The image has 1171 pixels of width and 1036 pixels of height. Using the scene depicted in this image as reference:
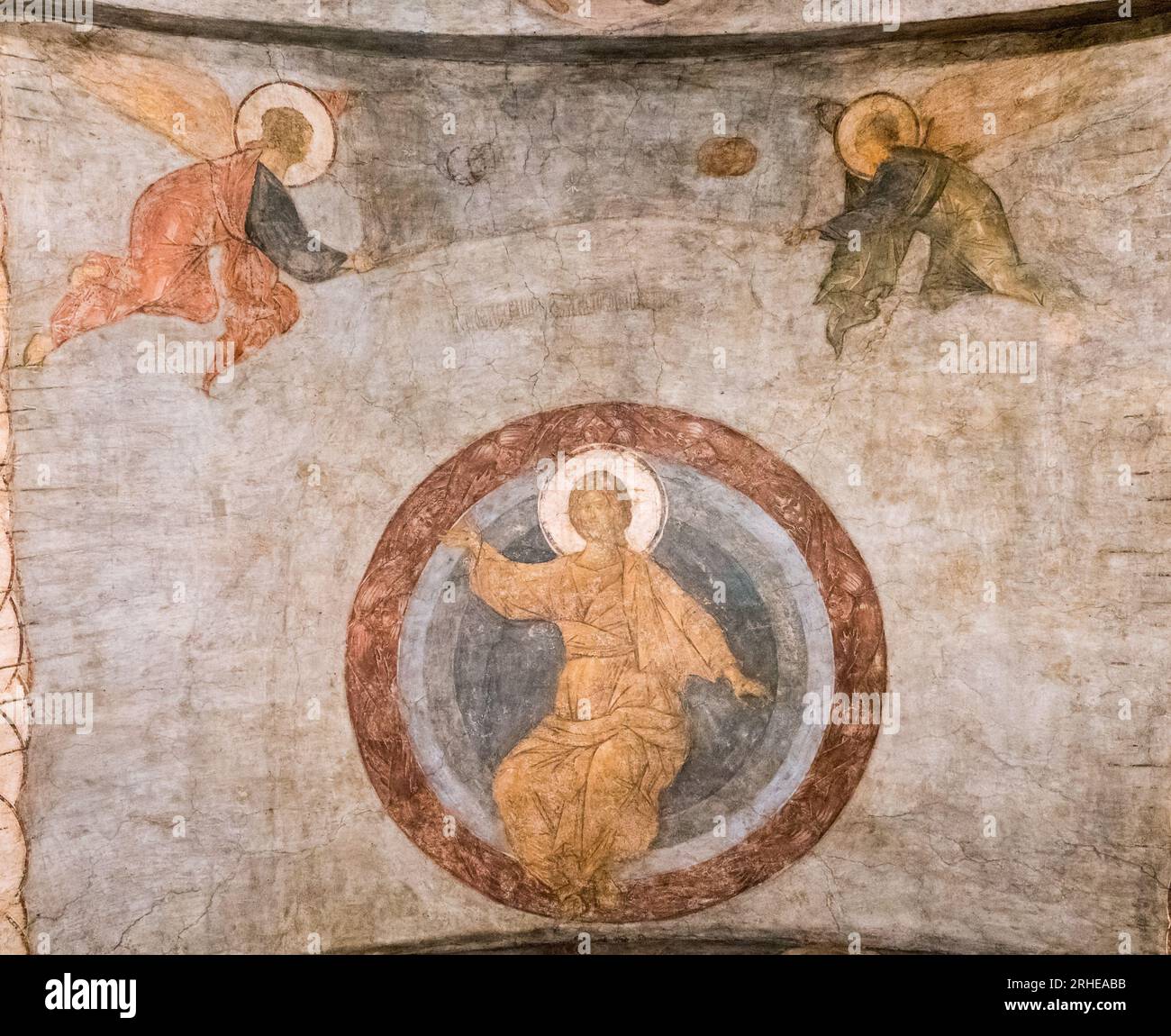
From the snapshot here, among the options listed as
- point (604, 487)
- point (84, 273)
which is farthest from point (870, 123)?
point (84, 273)

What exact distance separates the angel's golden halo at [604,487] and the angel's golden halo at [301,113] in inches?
102

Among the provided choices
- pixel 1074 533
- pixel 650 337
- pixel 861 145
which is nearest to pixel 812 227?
pixel 861 145

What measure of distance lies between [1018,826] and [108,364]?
6.87m

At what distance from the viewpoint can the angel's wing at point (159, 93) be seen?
771 centimetres

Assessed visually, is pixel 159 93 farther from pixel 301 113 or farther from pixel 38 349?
pixel 38 349

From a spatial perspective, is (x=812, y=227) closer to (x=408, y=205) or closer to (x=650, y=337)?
(x=650, y=337)

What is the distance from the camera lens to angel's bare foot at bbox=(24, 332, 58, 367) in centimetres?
782

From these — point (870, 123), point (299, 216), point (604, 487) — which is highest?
point (870, 123)

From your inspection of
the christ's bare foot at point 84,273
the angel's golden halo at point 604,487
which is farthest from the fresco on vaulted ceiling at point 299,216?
the angel's golden halo at point 604,487

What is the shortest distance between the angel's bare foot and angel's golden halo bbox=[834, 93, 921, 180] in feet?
17.5

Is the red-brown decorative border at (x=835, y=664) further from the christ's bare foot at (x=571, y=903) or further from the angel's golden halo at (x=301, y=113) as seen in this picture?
the angel's golden halo at (x=301, y=113)

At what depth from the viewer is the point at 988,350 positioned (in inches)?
328

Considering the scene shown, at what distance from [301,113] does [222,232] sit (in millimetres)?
950

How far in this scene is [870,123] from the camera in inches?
322
